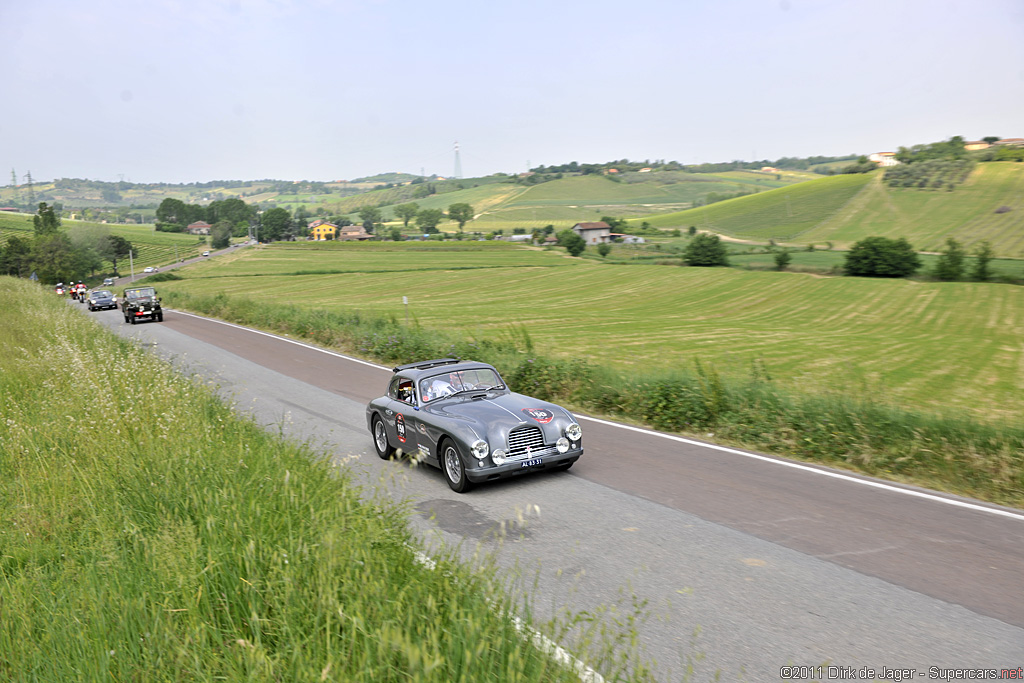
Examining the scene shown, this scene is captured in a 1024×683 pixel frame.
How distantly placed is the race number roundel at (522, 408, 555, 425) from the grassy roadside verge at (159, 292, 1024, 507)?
3.07 m

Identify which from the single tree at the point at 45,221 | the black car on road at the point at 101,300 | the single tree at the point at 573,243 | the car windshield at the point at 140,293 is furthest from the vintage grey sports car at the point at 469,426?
the single tree at the point at 45,221

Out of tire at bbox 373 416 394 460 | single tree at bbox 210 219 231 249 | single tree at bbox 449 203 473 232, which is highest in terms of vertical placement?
single tree at bbox 449 203 473 232

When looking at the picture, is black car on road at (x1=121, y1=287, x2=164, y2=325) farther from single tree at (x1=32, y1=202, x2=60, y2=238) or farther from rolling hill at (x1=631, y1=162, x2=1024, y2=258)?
single tree at (x1=32, y1=202, x2=60, y2=238)

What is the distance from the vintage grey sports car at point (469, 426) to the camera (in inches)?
338

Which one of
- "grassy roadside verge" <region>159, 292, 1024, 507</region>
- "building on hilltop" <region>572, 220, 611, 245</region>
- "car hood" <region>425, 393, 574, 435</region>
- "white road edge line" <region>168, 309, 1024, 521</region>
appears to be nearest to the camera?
"white road edge line" <region>168, 309, 1024, 521</region>

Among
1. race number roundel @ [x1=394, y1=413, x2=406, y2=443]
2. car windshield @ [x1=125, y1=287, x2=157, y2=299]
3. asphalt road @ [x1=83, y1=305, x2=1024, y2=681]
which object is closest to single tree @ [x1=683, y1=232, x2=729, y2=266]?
car windshield @ [x1=125, y1=287, x2=157, y2=299]

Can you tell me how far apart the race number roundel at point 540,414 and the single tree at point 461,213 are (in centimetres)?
17894

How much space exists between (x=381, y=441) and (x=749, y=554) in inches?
248

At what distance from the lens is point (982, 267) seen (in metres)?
59.5

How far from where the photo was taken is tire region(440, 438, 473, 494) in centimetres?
861

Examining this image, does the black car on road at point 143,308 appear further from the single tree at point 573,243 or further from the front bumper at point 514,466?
the single tree at point 573,243

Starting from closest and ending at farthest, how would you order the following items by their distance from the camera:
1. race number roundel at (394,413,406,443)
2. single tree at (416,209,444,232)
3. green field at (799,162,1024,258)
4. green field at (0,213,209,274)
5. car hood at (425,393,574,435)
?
car hood at (425,393,574,435)
race number roundel at (394,413,406,443)
green field at (799,162,1024,258)
green field at (0,213,209,274)
single tree at (416,209,444,232)

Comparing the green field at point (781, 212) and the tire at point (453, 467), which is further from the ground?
the green field at point (781, 212)

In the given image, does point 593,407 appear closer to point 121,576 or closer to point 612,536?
point 612,536
